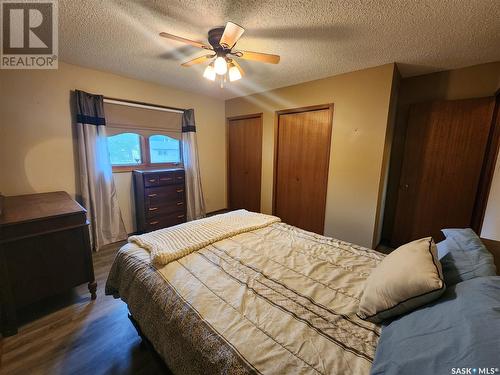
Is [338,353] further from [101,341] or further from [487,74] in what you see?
[487,74]

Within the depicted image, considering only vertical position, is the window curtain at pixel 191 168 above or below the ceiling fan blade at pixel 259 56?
below

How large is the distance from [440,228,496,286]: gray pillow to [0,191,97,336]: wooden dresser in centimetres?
245

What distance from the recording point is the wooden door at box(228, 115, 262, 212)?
371 centimetres

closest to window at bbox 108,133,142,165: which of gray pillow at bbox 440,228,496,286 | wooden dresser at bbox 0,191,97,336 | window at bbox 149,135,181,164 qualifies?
window at bbox 149,135,181,164

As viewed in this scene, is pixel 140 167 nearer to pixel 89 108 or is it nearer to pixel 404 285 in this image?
pixel 89 108

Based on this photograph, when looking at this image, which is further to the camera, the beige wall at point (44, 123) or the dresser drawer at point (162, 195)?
the dresser drawer at point (162, 195)

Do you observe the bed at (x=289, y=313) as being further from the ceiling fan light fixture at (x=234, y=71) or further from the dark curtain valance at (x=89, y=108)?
the dark curtain valance at (x=89, y=108)

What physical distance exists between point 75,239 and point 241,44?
Result: 7.47ft

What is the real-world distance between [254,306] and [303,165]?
2.49 m

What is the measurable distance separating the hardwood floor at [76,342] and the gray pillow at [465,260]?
146 cm

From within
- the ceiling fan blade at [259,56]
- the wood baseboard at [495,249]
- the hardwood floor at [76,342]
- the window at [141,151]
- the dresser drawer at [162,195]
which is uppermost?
the ceiling fan blade at [259,56]

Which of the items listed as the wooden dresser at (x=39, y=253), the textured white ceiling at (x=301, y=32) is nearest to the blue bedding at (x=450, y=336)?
the textured white ceiling at (x=301, y=32)

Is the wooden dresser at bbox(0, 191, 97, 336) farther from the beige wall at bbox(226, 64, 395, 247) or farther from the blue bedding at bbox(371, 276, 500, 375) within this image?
the beige wall at bbox(226, 64, 395, 247)

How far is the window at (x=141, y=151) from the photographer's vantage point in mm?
2988
